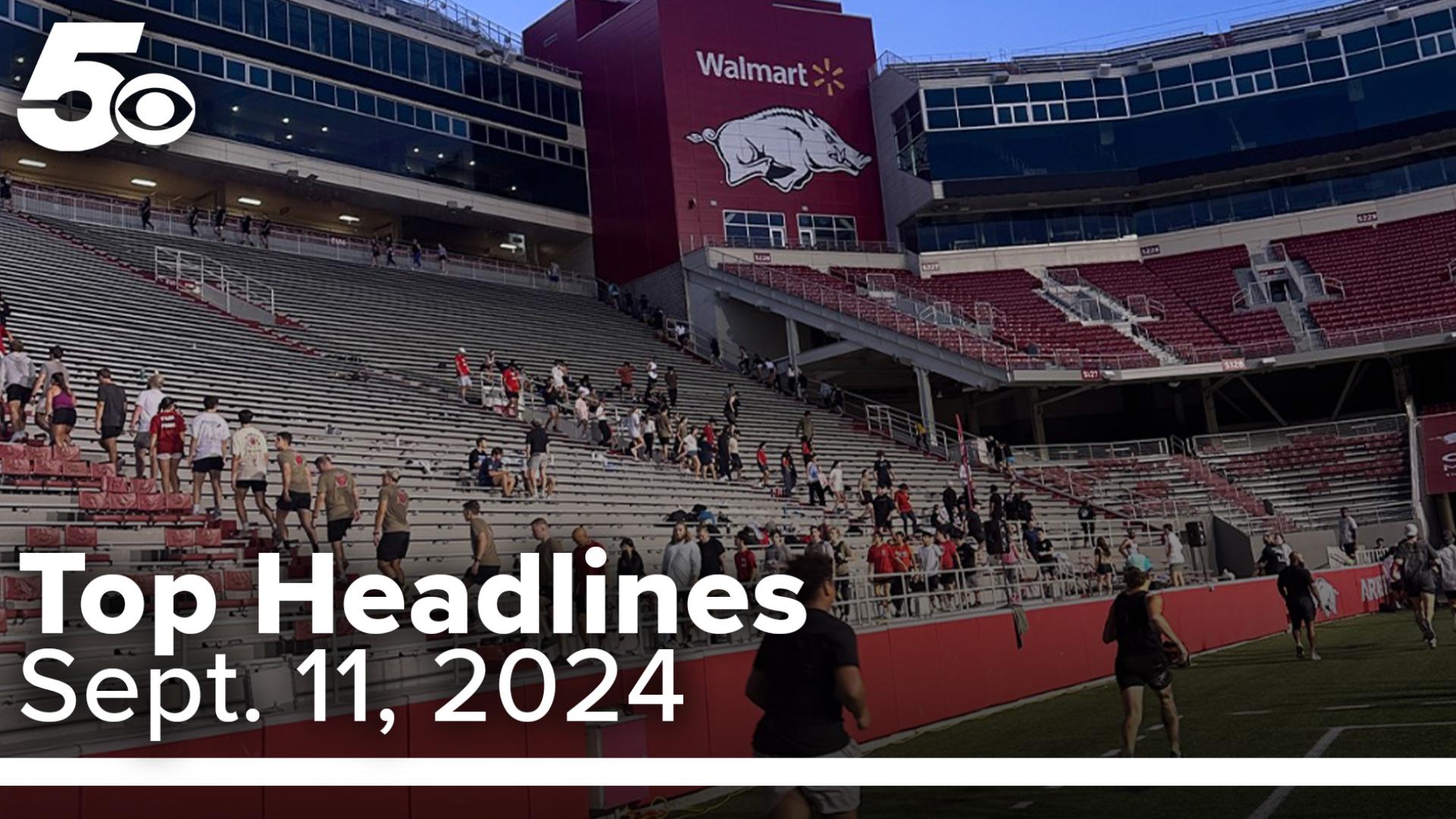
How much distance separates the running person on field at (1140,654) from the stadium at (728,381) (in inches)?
2.7

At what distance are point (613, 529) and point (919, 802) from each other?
11.3m

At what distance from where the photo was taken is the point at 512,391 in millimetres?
24219

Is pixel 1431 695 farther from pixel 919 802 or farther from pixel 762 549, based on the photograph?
pixel 762 549

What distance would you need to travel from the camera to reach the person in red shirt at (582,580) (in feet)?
33.9

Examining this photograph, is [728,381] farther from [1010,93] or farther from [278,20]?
[278,20]

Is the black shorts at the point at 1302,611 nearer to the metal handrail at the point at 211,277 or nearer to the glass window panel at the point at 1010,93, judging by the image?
the metal handrail at the point at 211,277

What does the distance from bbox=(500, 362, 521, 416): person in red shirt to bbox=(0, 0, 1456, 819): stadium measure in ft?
0.96

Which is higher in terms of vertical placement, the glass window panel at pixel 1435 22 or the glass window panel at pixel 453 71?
the glass window panel at pixel 453 71

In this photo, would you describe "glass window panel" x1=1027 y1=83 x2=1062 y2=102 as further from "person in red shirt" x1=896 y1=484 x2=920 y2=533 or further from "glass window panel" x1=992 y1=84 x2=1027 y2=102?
"person in red shirt" x1=896 y1=484 x2=920 y2=533

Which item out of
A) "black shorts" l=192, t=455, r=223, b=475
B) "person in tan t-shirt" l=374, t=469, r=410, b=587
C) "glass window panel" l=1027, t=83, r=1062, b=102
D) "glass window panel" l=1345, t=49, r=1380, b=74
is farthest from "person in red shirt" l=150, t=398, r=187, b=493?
"glass window panel" l=1345, t=49, r=1380, b=74

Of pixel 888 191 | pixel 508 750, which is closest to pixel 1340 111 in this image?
pixel 888 191

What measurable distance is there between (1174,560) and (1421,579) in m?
6.18

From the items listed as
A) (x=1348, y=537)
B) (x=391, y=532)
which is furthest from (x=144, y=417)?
(x=1348, y=537)

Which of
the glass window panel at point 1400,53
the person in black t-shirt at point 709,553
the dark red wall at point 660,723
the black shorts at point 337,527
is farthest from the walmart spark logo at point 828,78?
the black shorts at point 337,527
